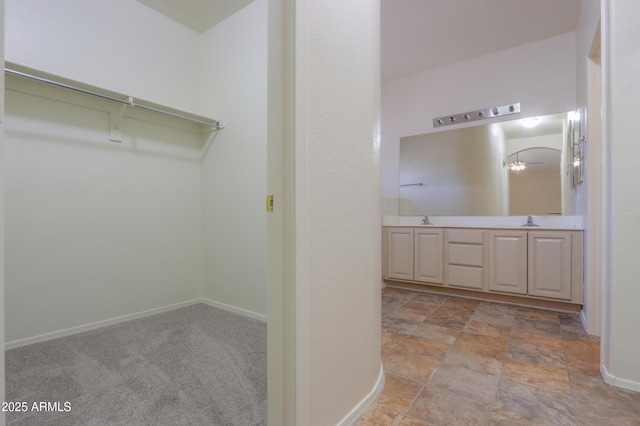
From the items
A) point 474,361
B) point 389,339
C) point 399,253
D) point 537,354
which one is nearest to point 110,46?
point 389,339

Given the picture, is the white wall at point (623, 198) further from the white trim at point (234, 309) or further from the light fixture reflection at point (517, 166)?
the white trim at point (234, 309)

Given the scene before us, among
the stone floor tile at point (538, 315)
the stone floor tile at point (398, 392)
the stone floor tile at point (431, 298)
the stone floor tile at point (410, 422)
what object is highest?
the stone floor tile at point (410, 422)

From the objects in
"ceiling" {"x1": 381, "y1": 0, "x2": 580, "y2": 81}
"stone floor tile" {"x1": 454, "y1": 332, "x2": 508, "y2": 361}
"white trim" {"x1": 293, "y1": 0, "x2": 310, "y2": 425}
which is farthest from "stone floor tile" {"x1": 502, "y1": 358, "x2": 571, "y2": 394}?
"ceiling" {"x1": 381, "y1": 0, "x2": 580, "y2": 81}

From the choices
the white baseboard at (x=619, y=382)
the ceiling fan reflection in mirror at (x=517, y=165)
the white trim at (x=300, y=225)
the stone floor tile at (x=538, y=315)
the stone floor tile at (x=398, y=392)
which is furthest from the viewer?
the ceiling fan reflection in mirror at (x=517, y=165)

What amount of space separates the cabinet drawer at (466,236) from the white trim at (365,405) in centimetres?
213

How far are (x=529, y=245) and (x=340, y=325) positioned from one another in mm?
2565

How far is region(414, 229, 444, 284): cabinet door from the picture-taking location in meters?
3.37

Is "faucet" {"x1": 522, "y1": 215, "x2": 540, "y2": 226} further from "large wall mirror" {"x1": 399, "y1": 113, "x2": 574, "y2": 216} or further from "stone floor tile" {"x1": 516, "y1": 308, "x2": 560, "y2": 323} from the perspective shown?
"stone floor tile" {"x1": 516, "y1": 308, "x2": 560, "y2": 323}

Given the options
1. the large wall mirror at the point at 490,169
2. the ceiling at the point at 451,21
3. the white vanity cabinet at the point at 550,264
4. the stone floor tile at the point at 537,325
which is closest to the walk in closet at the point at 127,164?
the ceiling at the point at 451,21

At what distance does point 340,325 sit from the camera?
1186 mm

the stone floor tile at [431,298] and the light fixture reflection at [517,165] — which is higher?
the light fixture reflection at [517,165]

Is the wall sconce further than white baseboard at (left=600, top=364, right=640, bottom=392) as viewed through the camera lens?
Yes

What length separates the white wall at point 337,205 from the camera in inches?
40.3

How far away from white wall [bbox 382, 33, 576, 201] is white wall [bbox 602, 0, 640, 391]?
1.77 metres
